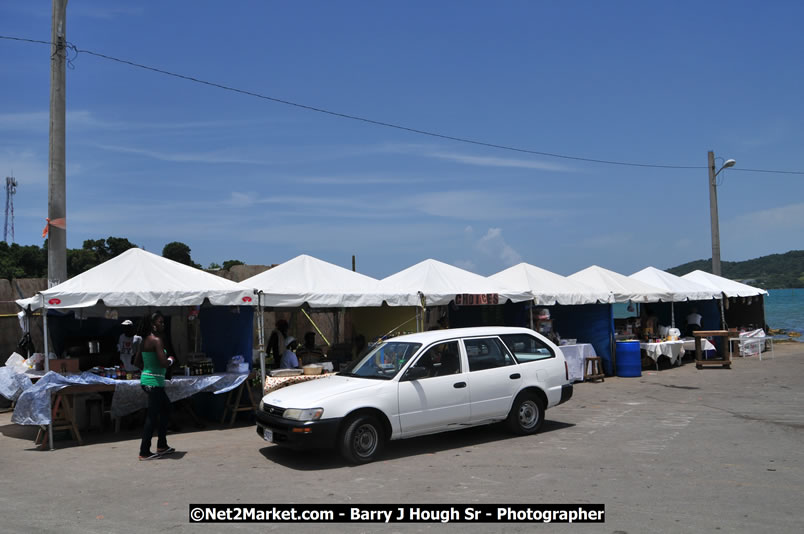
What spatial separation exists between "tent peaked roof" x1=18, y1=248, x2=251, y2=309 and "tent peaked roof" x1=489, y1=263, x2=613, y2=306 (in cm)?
785

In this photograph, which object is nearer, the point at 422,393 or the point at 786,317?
the point at 422,393

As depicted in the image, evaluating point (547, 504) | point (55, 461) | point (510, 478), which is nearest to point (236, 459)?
point (55, 461)

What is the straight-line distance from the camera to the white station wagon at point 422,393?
7664mm

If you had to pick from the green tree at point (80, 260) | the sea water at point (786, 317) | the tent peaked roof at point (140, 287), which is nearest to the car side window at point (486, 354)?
the tent peaked roof at point (140, 287)

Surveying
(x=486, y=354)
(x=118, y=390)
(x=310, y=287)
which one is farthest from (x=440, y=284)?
(x=118, y=390)

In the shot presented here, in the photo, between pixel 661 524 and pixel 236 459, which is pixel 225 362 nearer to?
pixel 236 459

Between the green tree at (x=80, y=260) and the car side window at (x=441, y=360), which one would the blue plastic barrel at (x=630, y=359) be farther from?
the green tree at (x=80, y=260)

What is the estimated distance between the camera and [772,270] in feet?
428

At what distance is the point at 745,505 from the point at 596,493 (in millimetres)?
1308

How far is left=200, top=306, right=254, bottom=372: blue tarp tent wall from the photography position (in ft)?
38.2

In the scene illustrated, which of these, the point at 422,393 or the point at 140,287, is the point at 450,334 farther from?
the point at 140,287

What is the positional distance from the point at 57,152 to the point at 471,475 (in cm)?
1017

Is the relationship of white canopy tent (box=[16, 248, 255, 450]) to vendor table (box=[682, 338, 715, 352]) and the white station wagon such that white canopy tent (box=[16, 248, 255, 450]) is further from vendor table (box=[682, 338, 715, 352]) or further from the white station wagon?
vendor table (box=[682, 338, 715, 352])

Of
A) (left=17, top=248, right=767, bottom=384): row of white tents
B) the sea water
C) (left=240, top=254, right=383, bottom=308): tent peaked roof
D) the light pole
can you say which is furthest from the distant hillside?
(left=240, top=254, right=383, bottom=308): tent peaked roof
